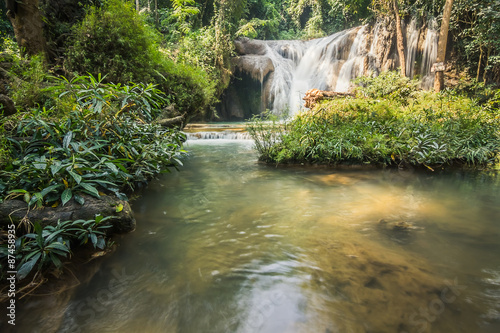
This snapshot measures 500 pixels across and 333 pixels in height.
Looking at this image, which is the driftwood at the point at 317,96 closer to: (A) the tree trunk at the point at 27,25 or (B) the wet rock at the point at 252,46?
(A) the tree trunk at the point at 27,25

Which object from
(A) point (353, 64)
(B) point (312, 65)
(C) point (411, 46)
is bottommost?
(A) point (353, 64)

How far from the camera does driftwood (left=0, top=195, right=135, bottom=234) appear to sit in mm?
2064

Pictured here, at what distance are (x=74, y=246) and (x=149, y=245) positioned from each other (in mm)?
649

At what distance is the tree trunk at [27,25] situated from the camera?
560 centimetres

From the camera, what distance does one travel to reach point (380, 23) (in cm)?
1537

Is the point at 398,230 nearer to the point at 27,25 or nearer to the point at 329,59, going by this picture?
the point at 27,25

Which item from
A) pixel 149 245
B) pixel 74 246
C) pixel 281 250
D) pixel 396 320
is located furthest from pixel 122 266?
pixel 396 320

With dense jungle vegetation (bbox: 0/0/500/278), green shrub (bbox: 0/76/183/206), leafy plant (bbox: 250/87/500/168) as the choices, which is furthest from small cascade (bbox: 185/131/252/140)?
green shrub (bbox: 0/76/183/206)

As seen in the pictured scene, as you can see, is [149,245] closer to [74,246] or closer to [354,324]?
[74,246]

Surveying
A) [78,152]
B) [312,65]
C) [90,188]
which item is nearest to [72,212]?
[90,188]

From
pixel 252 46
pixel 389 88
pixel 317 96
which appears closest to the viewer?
pixel 389 88

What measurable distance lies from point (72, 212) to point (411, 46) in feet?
57.4

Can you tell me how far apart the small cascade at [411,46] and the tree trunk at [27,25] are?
52.3ft

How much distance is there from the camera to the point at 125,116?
411 centimetres
